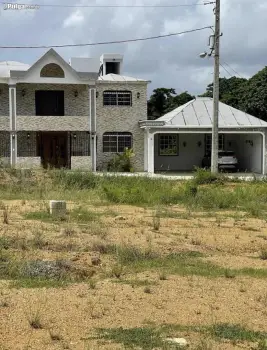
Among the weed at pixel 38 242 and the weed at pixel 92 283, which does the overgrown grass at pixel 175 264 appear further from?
the weed at pixel 38 242

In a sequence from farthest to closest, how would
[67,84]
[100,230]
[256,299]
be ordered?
[67,84] → [100,230] → [256,299]

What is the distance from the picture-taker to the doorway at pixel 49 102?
4053 cm

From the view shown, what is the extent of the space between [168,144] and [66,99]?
25.3 ft

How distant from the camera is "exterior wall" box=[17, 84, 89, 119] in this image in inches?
1571

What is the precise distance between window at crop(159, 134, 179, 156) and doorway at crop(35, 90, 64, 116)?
284 inches

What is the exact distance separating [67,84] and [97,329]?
34.3 m

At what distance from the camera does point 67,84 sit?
40094mm

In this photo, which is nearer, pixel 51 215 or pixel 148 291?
pixel 148 291

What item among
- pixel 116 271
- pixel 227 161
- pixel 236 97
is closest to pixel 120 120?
pixel 227 161

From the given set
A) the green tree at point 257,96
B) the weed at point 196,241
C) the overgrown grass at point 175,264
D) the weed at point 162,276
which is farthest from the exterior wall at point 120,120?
the weed at point 162,276

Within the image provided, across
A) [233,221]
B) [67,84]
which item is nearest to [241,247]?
[233,221]

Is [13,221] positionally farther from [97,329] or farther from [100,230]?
[97,329]

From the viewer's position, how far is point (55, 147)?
41281mm

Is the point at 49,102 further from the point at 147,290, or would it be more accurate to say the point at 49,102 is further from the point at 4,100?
the point at 147,290
